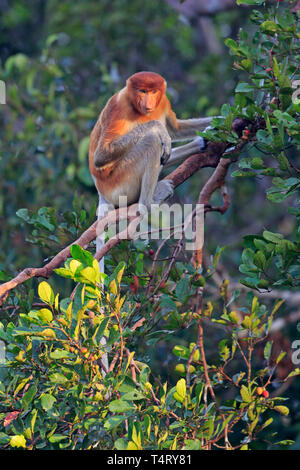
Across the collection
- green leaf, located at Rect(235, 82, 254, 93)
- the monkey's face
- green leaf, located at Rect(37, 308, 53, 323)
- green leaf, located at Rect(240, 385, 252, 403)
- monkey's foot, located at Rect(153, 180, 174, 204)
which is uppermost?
green leaf, located at Rect(235, 82, 254, 93)

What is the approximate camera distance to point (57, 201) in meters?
4.59

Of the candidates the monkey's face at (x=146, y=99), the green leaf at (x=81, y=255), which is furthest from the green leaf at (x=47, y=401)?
the monkey's face at (x=146, y=99)

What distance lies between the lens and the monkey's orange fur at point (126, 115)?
3.36 meters

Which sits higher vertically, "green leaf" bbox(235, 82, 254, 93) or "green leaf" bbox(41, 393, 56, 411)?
"green leaf" bbox(235, 82, 254, 93)

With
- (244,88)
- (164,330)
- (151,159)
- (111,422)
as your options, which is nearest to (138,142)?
(151,159)

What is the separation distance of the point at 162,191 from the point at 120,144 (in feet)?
1.34

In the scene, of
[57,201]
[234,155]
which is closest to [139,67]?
[57,201]

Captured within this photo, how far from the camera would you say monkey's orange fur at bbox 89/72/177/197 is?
11.0ft

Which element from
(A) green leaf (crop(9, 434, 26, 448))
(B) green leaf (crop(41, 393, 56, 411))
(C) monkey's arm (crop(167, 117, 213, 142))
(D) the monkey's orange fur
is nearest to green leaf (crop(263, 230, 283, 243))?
(B) green leaf (crop(41, 393, 56, 411))

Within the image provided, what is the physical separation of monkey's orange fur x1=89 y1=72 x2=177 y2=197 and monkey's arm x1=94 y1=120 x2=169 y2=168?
2 centimetres

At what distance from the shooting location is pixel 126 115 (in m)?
3.52

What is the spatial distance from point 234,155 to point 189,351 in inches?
31.7

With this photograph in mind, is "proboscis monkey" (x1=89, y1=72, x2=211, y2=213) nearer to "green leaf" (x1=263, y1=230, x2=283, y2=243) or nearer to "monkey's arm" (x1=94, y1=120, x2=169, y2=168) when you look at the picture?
"monkey's arm" (x1=94, y1=120, x2=169, y2=168)

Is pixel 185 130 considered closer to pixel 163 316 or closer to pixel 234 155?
pixel 234 155
